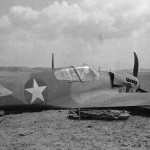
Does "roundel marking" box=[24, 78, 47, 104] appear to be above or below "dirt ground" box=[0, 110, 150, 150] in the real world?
above

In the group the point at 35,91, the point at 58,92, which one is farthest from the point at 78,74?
the point at 35,91

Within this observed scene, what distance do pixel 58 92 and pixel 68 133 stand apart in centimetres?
282

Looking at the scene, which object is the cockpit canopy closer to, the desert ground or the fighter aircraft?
the fighter aircraft

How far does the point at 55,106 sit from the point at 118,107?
2117mm

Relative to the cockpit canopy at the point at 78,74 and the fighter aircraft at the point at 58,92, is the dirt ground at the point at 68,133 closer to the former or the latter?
the fighter aircraft at the point at 58,92

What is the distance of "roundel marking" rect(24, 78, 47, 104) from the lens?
8.46 m

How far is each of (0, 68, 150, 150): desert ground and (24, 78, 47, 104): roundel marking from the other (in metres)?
0.46

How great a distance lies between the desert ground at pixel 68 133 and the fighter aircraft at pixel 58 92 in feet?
1.39

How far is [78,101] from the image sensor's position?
29.7 feet

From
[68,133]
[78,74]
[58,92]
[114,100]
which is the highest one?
[78,74]

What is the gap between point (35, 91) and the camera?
8.57 metres

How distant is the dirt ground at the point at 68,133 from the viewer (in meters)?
5.29

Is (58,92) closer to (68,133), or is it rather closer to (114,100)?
(114,100)

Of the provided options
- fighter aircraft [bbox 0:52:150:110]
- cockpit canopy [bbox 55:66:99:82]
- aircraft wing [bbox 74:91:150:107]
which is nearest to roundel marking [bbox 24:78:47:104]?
fighter aircraft [bbox 0:52:150:110]
